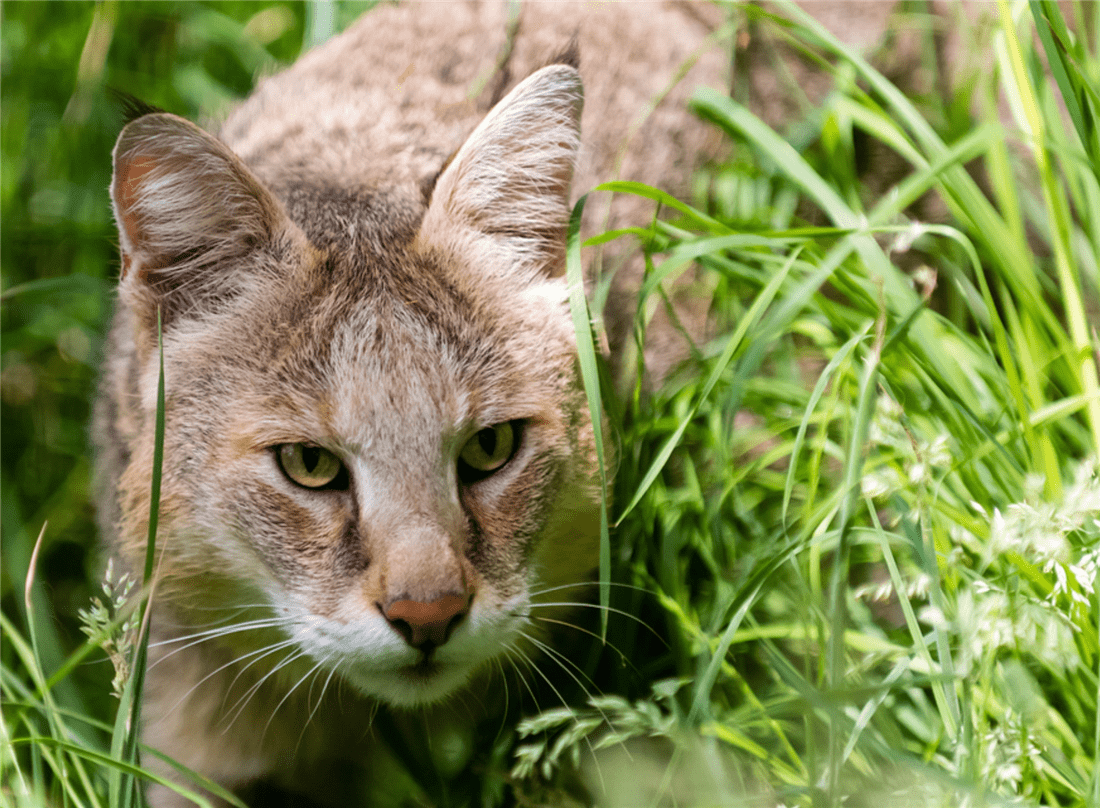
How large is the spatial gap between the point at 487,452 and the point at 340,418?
13.1 inches

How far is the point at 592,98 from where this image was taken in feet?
9.04

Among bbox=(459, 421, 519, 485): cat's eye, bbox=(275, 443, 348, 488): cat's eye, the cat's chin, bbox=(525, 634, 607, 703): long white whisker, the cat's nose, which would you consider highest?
bbox=(275, 443, 348, 488): cat's eye

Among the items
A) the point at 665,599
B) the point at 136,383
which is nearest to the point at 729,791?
the point at 665,599

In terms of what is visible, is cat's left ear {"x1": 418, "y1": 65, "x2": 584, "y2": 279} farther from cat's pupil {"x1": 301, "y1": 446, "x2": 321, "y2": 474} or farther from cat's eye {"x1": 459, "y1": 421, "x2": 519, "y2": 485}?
cat's pupil {"x1": 301, "y1": 446, "x2": 321, "y2": 474}

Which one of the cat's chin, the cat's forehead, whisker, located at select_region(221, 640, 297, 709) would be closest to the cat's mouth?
the cat's chin

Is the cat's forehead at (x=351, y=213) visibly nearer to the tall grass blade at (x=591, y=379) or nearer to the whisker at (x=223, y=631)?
the tall grass blade at (x=591, y=379)

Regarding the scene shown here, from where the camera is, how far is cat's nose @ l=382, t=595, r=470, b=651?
5.57 ft

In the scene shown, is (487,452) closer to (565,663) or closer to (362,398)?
(362,398)

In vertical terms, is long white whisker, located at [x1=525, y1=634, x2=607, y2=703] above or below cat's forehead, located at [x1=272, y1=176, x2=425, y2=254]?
below

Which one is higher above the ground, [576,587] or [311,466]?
[311,466]

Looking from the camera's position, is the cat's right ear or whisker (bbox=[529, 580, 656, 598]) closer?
the cat's right ear

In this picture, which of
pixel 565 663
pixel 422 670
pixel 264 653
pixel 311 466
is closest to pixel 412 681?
pixel 422 670

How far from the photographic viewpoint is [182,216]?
1969 mm

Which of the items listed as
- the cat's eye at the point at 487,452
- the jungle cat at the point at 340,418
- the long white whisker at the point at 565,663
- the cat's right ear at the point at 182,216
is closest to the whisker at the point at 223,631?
the jungle cat at the point at 340,418
